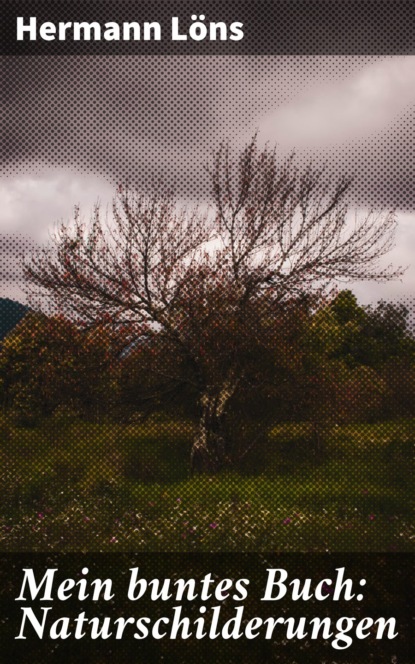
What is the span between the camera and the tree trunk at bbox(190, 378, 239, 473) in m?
12.7

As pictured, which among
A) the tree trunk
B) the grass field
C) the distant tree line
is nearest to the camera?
the grass field

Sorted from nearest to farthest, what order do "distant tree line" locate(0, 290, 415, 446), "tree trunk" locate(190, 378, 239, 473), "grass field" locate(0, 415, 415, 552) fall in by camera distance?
"grass field" locate(0, 415, 415, 552), "distant tree line" locate(0, 290, 415, 446), "tree trunk" locate(190, 378, 239, 473)

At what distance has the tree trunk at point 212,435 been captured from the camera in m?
12.7

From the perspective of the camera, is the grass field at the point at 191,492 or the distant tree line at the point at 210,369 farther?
the distant tree line at the point at 210,369

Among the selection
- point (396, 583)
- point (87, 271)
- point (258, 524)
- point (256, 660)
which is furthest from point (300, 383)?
point (256, 660)

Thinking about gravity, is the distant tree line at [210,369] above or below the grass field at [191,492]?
above

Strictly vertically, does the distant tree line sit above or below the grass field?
above

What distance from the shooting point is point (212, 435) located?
42.3 feet

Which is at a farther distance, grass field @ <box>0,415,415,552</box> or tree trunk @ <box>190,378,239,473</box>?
tree trunk @ <box>190,378,239,473</box>

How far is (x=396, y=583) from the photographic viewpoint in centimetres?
531

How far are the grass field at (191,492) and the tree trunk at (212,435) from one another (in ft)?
1.33

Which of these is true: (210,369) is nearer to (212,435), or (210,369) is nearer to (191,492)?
(212,435)

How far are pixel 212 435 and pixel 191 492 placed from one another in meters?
3.39

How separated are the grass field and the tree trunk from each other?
16.0 inches
